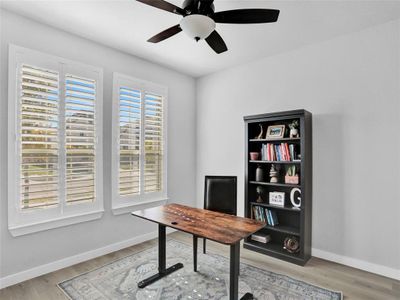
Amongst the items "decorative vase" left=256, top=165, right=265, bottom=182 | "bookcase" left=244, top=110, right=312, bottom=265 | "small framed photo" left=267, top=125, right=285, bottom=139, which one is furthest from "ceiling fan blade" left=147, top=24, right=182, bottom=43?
"decorative vase" left=256, top=165, right=265, bottom=182

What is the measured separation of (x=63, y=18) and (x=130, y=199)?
7.81 ft

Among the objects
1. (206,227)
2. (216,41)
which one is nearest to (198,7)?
(216,41)

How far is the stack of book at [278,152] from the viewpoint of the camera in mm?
3033

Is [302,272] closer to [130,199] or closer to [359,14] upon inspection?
[130,199]

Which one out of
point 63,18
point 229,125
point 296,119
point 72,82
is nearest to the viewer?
point 63,18

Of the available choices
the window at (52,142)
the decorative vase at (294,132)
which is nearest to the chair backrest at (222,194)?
the decorative vase at (294,132)

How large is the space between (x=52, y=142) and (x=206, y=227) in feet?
6.54

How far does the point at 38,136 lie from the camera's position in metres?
2.54

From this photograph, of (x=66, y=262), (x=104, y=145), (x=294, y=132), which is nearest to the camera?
(x=66, y=262)

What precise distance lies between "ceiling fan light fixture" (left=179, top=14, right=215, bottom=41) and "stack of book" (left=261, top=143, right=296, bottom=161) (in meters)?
1.85

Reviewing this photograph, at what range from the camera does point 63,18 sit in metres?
2.52

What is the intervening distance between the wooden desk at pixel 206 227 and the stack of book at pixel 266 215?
111 cm

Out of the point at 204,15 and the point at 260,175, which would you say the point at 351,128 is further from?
the point at 204,15

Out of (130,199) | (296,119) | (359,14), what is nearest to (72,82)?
(130,199)
